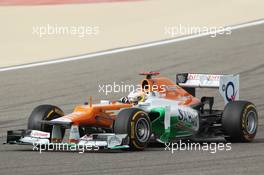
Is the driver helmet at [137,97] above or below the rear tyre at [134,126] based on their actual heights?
above

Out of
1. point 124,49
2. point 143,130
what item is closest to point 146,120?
point 143,130

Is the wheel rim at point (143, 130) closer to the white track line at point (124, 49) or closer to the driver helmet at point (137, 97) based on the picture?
the driver helmet at point (137, 97)

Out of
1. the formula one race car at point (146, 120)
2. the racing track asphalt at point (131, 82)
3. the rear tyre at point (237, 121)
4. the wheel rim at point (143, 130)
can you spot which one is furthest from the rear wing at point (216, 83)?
the wheel rim at point (143, 130)

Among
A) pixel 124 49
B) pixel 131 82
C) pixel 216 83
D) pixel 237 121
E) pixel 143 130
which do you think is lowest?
pixel 143 130

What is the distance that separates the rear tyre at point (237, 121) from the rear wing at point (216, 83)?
76 cm

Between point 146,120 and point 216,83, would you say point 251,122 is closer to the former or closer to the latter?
point 216,83

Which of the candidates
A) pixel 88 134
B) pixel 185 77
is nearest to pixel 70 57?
pixel 185 77

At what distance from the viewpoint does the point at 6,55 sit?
28.3 m

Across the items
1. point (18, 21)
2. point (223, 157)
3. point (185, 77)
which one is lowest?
point (223, 157)

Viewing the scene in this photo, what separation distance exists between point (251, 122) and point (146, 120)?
7.02 ft

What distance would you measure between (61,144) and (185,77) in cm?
347

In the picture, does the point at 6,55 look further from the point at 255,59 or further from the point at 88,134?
the point at 88,134

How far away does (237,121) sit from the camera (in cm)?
1389

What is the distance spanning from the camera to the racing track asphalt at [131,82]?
36.3 feet
